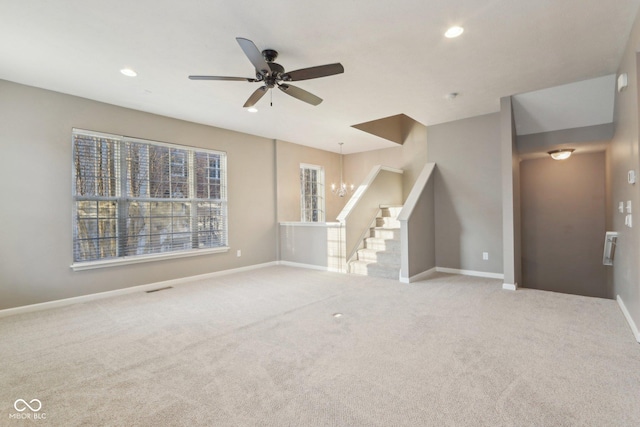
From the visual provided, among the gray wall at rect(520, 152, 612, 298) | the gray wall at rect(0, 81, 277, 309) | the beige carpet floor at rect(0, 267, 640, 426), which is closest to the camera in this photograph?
the beige carpet floor at rect(0, 267, 640, 426)

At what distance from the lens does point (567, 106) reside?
4340 mm

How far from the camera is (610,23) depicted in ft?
8.61

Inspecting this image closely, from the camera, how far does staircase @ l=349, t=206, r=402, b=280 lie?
5203 mm

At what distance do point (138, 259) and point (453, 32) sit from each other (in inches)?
194

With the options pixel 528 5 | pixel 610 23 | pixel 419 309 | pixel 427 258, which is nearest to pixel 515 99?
pixel 610 23

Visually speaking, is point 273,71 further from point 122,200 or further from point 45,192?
point 45,192

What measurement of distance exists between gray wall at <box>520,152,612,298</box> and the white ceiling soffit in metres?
1.70

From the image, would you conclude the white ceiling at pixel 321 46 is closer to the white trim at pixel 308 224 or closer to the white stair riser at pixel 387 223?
the white trim at pixel 308 224

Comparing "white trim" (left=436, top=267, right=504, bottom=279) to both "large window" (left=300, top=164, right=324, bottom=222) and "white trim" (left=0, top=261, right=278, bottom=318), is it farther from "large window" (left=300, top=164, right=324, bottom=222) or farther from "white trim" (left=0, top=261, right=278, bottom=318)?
"white trim" (left=0, top=261, right=278, bottom=318)

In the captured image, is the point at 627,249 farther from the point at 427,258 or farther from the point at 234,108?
the point at 234,108

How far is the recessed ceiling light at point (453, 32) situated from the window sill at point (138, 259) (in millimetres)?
4723

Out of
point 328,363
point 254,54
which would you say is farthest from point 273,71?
point 328,363

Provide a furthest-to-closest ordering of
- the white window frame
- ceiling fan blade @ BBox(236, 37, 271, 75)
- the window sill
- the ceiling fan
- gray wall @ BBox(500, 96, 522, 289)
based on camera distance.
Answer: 1. the white window frame
2. gray wall @ BBox(500, 96, 522, 289)
3. the window sill
4. the ceiling fan
5. ceiling fan blade @ BBox(236, 37, 271, 75)

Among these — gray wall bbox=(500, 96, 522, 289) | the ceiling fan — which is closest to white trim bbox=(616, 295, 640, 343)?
gray wall bbox=(500, 96, 522, 289)
